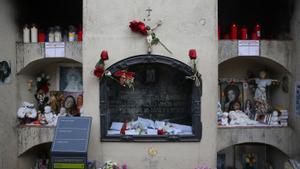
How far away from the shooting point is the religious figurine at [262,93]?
6082mm

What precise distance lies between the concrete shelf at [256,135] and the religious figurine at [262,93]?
1.45 ft

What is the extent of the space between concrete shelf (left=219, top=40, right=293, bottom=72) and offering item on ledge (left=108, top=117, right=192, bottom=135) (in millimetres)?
1312

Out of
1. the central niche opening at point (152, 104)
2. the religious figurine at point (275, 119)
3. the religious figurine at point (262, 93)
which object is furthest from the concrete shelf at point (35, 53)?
the religious figurine at point (275, 119)

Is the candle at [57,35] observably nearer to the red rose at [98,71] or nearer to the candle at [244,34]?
the red rose at [98,71]

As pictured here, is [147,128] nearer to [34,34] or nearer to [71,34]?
[71,34]

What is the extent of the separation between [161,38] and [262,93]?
7.13 feet

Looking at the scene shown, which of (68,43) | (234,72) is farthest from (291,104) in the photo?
(68,43)

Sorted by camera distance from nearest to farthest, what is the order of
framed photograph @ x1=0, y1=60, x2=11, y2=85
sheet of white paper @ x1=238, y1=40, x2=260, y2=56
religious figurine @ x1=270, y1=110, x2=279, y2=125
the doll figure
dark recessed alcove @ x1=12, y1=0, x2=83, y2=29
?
framed photograph @ x1=0, y1=60, x2=11, y2=85, sheet of white paper @ x1=238, y1=40, x2=260, y2=56, religious figurine @ x1=270, y1=110, x2=279, y2=125, the doll figure, dark recessed alcove @ x1=12, y1=0, x2=83, y2=29

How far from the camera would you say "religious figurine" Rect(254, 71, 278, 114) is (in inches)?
239

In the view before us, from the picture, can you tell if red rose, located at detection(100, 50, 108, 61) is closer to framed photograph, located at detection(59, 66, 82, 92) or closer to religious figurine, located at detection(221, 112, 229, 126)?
framed photograph, located at detection(59, 66, 82, 92)

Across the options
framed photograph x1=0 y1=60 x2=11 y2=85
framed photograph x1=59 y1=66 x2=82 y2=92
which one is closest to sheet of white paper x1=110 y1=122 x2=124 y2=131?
framed photograph x1=59 y1=66 x2=82 y2=92

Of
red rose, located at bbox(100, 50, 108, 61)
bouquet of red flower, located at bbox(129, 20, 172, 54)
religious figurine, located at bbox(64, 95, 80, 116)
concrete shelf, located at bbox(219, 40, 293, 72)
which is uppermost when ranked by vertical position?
bouquet of red flower, located at bbox(129, 20, 172, 54)

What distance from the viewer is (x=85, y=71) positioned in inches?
207

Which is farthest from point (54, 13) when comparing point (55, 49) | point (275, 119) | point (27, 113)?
point (275, 119)
